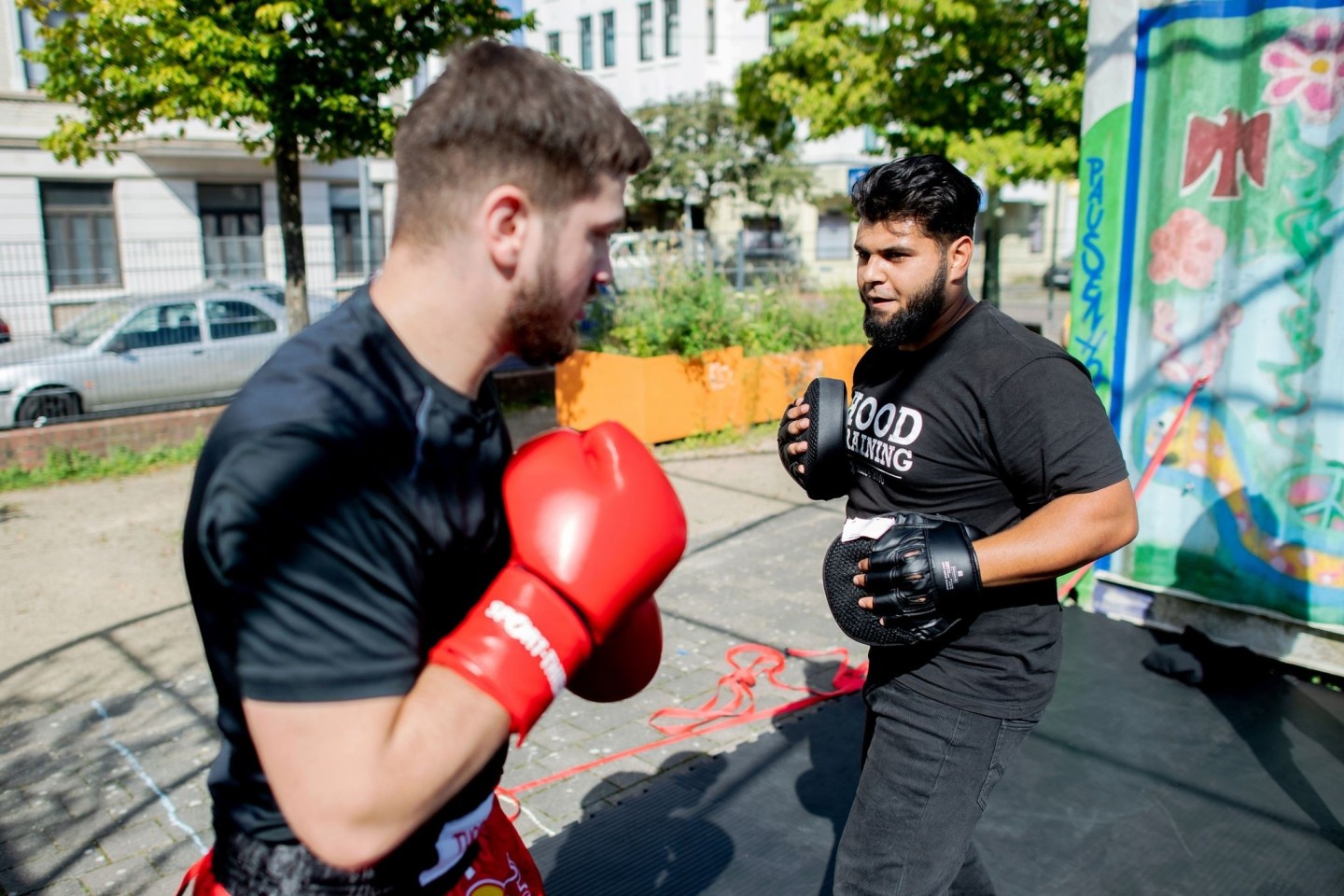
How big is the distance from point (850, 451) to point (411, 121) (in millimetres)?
1557

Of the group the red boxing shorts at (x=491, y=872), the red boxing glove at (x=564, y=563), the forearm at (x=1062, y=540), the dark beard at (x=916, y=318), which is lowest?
the red boxing shorts at (x=491, y=872)

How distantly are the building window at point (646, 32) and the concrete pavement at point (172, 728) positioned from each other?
96.7 feet

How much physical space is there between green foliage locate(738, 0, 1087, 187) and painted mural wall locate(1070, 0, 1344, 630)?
7533 millimetres

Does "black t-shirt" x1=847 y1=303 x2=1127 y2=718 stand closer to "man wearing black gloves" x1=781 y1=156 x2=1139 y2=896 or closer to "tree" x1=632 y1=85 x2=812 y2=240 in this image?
"man wearing black gloves" x1=781 y1=156 x2=1139 y2=896

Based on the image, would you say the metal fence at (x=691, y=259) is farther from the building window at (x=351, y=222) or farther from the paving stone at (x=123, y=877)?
the building window at (x=351, y=222)

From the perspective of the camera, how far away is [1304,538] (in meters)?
4.22

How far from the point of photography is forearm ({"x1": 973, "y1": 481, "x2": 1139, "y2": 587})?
203cm

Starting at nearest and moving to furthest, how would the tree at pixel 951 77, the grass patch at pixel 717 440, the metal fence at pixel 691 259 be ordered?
the grass patch at pixel 717 440, the metal fence at pixel 691 259, the tree at pixel 951 77

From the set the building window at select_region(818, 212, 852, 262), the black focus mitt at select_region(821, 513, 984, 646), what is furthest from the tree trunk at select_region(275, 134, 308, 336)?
the building window at select_region(818, 212, 852, 262)

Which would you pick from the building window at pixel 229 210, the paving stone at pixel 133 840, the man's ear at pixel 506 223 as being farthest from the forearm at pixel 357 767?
the building window at pixel 229 210

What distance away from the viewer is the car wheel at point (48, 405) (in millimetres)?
8656

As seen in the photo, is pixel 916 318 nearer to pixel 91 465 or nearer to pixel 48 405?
pixel 91 465

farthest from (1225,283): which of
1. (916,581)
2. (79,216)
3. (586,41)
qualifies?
(586,41)

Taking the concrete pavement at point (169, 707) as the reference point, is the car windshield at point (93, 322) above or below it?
above
